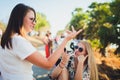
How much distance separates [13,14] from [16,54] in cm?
38

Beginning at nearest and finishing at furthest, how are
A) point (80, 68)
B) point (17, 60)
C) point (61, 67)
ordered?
point (17, 60), point (61, 67), point (80, 68)

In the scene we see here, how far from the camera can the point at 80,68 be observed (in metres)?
4.30

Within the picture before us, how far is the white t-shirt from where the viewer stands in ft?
7.11

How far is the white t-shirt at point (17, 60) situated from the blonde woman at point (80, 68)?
1809mm

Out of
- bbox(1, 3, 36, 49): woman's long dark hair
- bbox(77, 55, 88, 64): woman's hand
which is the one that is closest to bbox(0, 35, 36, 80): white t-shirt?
bbox(1, 3, 36, 49): woman's long dark hair

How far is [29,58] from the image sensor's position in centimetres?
218

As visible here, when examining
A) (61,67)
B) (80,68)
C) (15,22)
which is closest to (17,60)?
(15,22)

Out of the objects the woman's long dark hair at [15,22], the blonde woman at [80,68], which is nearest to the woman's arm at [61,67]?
the blonde woman at [80,68]

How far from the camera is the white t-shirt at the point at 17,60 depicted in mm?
2166

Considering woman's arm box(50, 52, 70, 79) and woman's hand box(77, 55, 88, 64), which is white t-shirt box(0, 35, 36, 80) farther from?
woman's hand box(77, 55, 88, 64)

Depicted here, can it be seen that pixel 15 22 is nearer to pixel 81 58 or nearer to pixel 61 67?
pixel 61 67

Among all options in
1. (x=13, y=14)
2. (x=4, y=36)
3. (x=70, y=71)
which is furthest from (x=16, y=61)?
(x=70, y=71)

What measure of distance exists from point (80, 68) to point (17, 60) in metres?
2.20

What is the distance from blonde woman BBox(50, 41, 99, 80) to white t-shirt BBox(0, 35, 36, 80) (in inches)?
71.2
